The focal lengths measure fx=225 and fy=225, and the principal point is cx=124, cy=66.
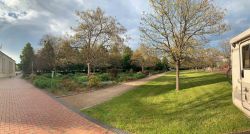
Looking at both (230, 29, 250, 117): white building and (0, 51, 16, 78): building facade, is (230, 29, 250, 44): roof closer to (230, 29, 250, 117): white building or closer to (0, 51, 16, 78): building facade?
(230, 29, 250, 117): white building

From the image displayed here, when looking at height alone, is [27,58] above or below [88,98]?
above

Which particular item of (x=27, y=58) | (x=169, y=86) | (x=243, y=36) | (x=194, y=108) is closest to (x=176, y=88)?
(x=169, y=86)

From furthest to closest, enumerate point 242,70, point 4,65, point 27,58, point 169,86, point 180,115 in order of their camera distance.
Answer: point 27,58 < point 4,65 < point 169,86 < point 180,115 < point 242,70

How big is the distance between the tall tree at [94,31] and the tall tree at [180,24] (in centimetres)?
1234

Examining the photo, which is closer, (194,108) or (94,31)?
(194,108)

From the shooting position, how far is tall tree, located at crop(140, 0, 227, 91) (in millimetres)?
11867

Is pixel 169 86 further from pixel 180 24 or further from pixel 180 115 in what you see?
pixel 180 115

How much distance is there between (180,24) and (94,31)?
14.2 metres

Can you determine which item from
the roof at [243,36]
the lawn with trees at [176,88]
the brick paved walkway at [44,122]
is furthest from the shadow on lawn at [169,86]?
the roof at [243,36]

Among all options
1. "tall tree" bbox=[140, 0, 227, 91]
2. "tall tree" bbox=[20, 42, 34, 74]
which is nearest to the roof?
"tall tree" bbox=[140, 0, 227, 91]

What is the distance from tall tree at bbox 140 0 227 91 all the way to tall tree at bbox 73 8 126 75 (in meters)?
12.3

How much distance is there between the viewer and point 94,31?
81.7ft

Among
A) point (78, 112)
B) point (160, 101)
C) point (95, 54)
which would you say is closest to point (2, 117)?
point (78, 112)

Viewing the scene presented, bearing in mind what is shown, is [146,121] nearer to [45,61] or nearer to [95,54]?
[95,54]
